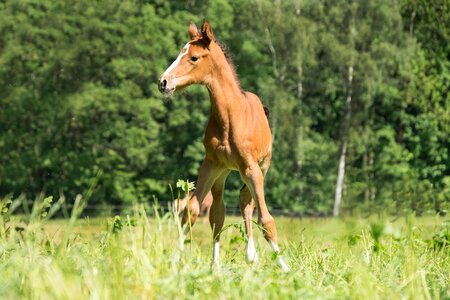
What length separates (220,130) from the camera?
7441 millimetres

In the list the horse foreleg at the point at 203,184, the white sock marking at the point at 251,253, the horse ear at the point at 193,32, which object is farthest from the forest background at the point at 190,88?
the white sock marking at the point at 251,253

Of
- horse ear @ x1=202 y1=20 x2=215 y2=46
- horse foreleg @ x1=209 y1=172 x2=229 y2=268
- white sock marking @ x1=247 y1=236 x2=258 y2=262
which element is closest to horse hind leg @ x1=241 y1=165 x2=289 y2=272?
white sock marking @ x1=247 y1=236 x2=258 y2=262

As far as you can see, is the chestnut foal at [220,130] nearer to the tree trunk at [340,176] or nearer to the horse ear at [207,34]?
the horse ear at [207,34]

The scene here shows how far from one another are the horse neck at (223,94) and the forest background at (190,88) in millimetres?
33741

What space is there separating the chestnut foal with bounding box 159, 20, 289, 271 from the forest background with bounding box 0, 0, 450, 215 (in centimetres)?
3372

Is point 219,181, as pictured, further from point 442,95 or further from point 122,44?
point 442,95

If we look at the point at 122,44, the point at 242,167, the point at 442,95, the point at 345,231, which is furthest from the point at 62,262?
the point at 442,95

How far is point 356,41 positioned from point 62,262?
38.7 metres

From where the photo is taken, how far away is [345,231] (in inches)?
185

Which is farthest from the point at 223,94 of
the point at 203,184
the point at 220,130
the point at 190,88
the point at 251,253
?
the point at 190,88

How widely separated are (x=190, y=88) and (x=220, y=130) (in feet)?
110

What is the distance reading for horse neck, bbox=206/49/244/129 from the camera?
7445 mm

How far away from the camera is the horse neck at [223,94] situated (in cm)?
745

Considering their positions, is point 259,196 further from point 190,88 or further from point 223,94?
point 190,88
